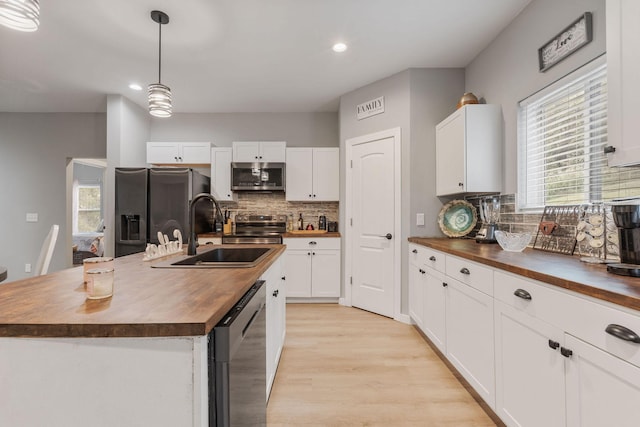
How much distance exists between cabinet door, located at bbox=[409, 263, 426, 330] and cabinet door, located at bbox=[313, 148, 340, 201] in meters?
1.59

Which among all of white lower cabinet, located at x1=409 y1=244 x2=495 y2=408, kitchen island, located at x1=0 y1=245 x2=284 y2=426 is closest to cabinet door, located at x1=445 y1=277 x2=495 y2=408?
white lower cabinet, located at x1=409 y1=244 x2=495 y2=408

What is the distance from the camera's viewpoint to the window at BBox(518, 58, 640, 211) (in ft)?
5.48

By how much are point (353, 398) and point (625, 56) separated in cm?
220

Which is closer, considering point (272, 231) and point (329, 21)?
point (329, 21)

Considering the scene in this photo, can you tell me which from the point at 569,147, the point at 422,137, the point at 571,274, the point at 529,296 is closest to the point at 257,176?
the point at 422,137

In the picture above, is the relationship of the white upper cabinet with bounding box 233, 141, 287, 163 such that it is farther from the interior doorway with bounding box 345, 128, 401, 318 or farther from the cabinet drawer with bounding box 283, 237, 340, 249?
the cabinet drawer with bounding box 283, 237, 340, 249

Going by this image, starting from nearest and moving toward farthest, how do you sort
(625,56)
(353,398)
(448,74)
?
(625,56) → (353,398) → (448,74)

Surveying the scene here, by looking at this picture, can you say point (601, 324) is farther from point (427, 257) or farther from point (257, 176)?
point (257, 176)

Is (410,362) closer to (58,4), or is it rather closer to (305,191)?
(305,191)

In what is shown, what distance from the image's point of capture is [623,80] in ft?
4.03

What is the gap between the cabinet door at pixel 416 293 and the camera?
2.64m

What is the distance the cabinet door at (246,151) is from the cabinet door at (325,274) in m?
1.61

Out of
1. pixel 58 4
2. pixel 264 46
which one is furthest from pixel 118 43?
pixel 264 46

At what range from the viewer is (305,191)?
4133 millimetres
